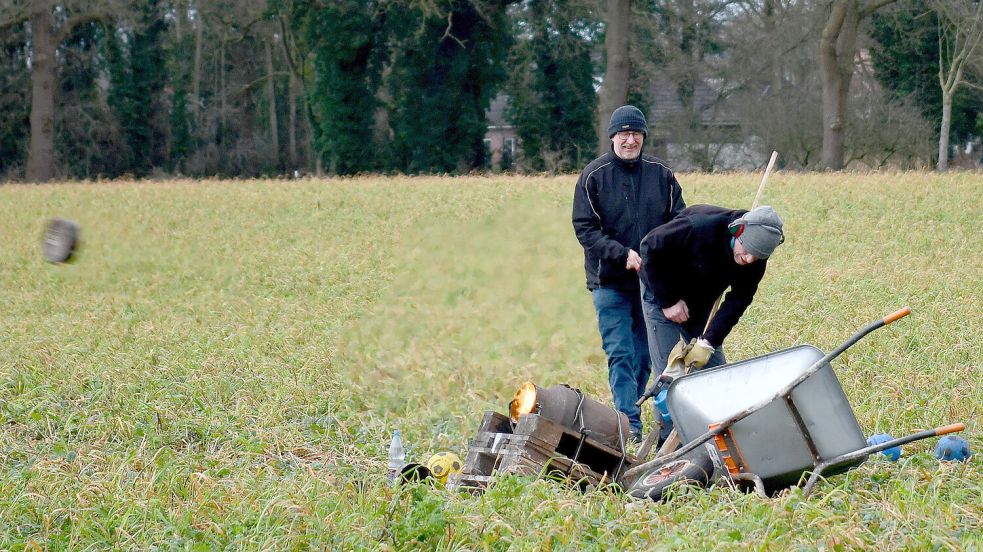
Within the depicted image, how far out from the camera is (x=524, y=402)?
5172mm

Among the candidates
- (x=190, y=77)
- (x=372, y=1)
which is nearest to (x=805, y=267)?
(x=372, y=1)

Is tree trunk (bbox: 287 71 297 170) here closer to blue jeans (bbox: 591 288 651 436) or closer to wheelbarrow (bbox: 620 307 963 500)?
blue jeans (bbox: 591 288 651 436)

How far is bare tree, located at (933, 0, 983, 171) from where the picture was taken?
28.7m

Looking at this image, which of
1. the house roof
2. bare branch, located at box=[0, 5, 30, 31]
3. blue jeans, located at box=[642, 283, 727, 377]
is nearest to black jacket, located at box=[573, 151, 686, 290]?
blue jeans, located at box=[642, 283, 727, 377]

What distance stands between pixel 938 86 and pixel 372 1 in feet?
62.0

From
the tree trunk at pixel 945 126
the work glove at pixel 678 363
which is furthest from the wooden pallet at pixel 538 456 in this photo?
the tree trunk at pixel 945 126

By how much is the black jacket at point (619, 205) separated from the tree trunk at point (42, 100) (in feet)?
104

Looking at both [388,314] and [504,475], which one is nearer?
[504,475]

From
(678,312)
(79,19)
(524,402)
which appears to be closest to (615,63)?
(79,19)

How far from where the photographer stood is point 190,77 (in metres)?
44.7

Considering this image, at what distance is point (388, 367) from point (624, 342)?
2778mm

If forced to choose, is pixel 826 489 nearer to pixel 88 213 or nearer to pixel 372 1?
pixel 88 213

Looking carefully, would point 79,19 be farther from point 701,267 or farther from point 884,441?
point 884,441

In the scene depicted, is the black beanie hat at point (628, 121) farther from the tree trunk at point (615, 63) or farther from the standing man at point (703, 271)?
the tree trunk at point (615, 63)
